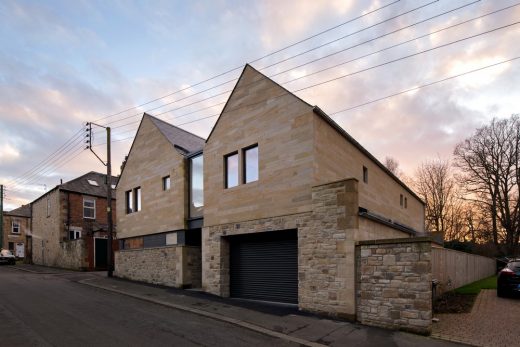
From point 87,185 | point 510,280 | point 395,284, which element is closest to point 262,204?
point 395,284

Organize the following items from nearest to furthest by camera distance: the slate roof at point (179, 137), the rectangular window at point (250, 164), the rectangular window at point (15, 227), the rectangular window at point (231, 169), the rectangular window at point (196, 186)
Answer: the rectangular window at point (250, 164), the rectangular window at point (231, 169), the rectangular window at point (196, 186), the slate roof at point (179, 137), the rectangular window at point (15, 227)

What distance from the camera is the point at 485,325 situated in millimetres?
9992

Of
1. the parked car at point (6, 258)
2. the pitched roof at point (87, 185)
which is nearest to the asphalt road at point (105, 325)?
the pitched roof at point (87, 185)

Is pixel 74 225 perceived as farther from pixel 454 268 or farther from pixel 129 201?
pixel 454 268

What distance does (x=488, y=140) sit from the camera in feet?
120

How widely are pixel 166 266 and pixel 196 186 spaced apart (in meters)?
4.60

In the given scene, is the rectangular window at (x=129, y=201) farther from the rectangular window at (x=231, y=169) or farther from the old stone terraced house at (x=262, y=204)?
the rectangular window at (x=231, y=169)

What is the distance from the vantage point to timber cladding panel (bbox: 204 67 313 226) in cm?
1305

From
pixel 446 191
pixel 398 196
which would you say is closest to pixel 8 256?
pixel 398 196

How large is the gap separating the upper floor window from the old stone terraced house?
0.38 m

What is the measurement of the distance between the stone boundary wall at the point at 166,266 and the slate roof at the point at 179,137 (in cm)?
524

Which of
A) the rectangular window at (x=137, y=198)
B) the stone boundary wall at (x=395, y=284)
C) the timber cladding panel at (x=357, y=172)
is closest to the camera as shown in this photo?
the stone boundary wall at (x=395, y=284)

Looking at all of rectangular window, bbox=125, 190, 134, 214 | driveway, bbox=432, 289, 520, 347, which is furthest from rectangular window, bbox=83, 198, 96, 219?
driveway, bbox=432, 289, 520, 347

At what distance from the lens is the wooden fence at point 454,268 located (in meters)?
13.7
